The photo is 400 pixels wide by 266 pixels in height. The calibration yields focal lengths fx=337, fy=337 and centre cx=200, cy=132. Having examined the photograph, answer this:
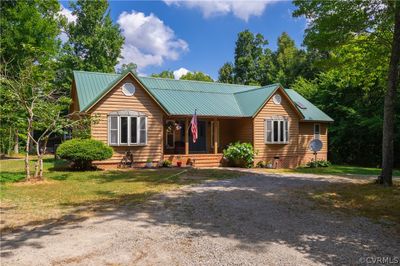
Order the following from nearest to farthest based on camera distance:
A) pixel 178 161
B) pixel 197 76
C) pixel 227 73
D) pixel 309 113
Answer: pixel 178 161 < pixel 309 113 < pixel 227 73 < pixel 197 76

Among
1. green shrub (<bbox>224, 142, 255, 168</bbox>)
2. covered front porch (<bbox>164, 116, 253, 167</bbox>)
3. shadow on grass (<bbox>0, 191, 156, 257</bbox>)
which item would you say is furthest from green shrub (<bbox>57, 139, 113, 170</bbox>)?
green shrub (<bbox>224, 142, 255, 168</bbox>)

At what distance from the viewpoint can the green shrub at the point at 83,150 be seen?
15.4m

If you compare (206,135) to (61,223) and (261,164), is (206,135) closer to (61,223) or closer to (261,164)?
(261,164)

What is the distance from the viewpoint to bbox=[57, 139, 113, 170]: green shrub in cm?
1543

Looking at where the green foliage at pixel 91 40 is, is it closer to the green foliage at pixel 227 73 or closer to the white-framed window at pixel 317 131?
the green foliage at pixel 227 73

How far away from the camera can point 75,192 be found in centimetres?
1070

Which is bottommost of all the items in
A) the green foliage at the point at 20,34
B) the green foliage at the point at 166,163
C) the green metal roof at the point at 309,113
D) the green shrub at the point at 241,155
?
the green foliage at the point at 166,163

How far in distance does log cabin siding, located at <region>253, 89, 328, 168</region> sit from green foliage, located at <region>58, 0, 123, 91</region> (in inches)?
939

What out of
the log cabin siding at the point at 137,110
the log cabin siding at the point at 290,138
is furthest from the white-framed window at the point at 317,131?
the log cabin siding at the point at 137,110

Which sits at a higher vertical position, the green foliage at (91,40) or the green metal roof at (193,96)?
the green foliage at (91,40)

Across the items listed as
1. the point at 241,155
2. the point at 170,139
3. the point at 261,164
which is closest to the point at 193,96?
the point at 170,139

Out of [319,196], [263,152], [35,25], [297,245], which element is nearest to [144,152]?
[263,152]

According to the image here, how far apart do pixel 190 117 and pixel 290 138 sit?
296 inches

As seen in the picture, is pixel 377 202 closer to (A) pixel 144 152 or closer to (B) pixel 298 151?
(A) pixel 144 152
